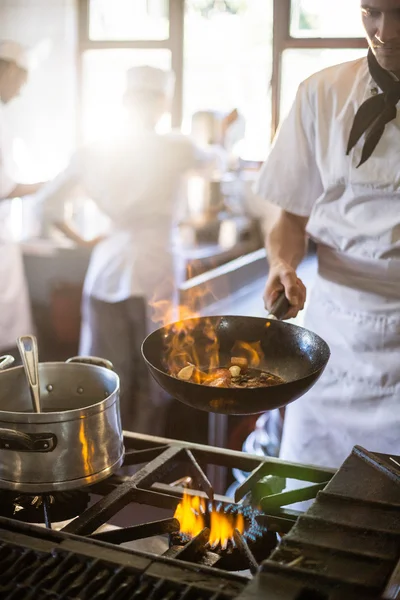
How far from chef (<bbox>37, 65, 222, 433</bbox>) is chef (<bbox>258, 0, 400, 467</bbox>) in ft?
4.82

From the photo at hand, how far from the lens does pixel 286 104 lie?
510 cm

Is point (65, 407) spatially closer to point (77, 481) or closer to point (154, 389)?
point (77, 481)

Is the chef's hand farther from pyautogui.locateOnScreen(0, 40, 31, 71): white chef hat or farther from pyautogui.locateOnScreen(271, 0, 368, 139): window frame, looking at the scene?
pyautogui.locateOnScreen(271, 0, 368, 139): window frame

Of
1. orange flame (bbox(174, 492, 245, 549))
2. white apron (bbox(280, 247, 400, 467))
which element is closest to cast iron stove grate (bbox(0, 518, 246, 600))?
orange flame (bbox(174, 492, 245, 549))

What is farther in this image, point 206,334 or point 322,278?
point 322,278

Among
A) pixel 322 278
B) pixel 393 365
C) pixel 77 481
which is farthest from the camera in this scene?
pixel 322 278

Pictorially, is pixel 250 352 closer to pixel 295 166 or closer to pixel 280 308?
pixel 280 308

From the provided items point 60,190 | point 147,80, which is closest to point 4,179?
point 60,190

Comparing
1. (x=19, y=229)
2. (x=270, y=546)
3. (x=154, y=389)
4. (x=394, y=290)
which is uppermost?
(x=394, y=290)

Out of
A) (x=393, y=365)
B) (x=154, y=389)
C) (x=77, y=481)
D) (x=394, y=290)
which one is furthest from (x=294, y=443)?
(x=154, y=389)

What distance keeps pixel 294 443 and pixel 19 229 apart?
3211 mm

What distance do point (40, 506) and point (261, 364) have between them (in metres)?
0.49

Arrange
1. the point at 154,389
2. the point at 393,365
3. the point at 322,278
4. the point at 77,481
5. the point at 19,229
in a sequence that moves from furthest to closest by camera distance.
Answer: the point at 19,229
the point at 154,389
the point at 322,278
the point at 393,365
the point at 77,481

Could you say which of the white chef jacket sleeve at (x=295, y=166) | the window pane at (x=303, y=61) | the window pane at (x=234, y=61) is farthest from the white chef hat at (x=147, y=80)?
the window pane at (x=303, y=61)
